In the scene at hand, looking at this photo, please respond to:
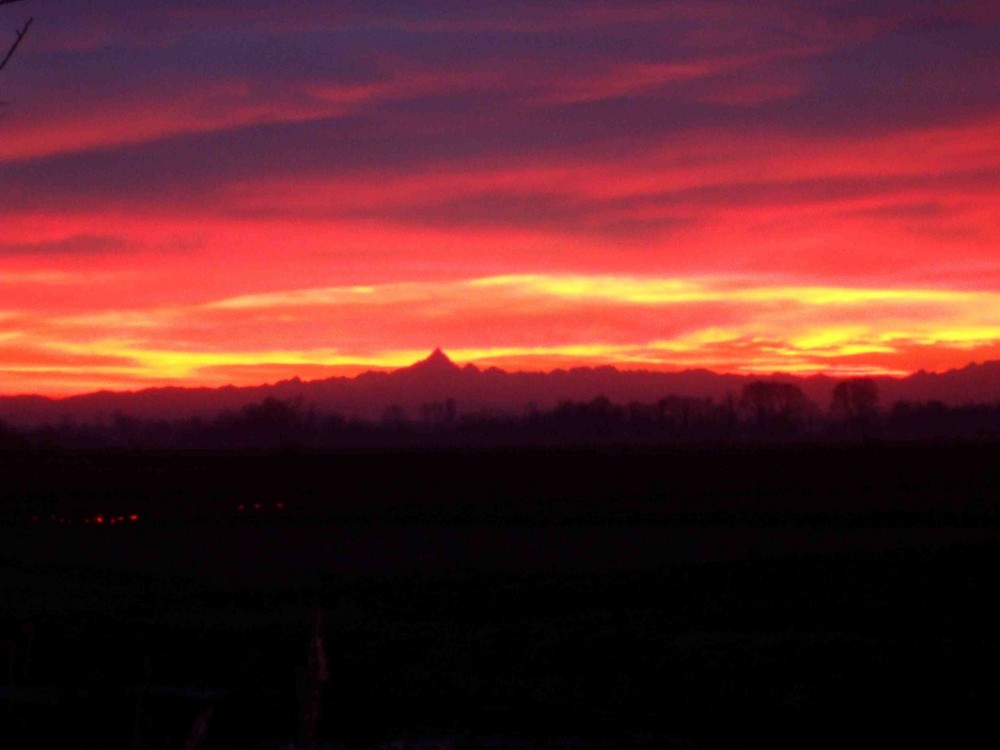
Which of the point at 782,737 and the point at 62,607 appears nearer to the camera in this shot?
the point at 782,737

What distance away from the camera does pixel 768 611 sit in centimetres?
2100

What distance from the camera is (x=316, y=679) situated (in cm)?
587

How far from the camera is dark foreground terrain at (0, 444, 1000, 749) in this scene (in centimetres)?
1446

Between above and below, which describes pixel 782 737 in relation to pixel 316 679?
below

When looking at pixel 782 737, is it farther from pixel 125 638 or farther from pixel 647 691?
pixel 125 638

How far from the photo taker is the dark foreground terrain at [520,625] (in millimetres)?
14461

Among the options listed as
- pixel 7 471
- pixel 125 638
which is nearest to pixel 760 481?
pixel 125 638

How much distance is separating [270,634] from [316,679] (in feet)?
49.1

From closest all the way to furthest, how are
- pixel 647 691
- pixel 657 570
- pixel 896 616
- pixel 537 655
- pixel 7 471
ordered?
pixel 647 691
pixel 537 655
pixel 896 616
pixel 657 570
pixel 7 471

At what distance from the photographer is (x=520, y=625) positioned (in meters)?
20.0

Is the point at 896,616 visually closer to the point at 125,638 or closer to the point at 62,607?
the point at 125,638

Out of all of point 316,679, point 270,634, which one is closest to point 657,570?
point 270,634

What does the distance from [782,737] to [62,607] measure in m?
15.1

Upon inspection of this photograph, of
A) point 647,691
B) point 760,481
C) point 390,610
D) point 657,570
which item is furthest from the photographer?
point 760,481
